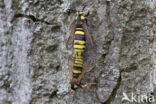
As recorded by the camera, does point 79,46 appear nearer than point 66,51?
Yes

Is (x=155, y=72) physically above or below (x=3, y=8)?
below

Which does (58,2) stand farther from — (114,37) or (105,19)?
(114,37)

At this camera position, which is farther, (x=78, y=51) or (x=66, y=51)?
(x=66, y=51)

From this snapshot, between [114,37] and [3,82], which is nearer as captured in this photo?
[114,37]

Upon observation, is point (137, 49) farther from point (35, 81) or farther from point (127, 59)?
point (35, 81)

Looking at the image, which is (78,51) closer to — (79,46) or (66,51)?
(79,46)

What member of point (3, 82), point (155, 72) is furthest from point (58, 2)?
point (155, 72)

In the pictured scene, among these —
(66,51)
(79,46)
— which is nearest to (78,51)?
(79,46)

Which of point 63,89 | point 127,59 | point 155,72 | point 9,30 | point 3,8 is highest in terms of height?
point 3,8
